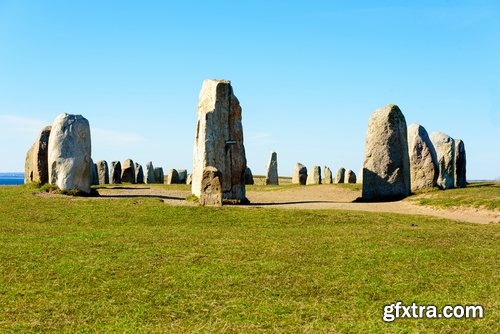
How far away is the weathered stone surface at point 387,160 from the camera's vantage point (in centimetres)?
2784

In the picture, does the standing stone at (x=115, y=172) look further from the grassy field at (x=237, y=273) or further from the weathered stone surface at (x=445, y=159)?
the grassy field at (x=237, y=273)

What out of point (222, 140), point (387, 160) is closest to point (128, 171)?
point (222, 140)

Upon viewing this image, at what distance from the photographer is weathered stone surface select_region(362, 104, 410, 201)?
91.4ft

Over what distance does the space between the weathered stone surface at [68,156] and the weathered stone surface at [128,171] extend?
930 inches

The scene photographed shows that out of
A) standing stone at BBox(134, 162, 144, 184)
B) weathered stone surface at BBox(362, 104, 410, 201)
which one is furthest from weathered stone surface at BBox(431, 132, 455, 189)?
standing stone at BBox(134, 162, 144, 184)

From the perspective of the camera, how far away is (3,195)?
23.2 meters

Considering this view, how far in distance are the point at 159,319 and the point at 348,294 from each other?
3130mm

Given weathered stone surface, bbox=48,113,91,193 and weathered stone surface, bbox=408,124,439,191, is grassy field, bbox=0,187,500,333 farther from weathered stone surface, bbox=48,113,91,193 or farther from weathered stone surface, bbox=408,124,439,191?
weathered stone surface, bbox=408,124,439,191

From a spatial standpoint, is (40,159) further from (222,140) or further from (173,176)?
(173,176)

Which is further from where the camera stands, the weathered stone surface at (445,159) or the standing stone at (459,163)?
the standing stone at (459,163)

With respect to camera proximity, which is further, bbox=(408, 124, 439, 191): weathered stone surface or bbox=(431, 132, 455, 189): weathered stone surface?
bbox=(431, 132, 455, 189): weathered stone surface

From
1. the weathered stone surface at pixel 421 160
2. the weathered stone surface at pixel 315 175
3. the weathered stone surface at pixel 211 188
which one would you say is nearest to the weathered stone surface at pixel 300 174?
the weathered stone surface at pixel 315 175

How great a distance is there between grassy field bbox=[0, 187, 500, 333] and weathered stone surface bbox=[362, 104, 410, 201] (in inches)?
405

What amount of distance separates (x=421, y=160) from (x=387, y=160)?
4.00 meters
